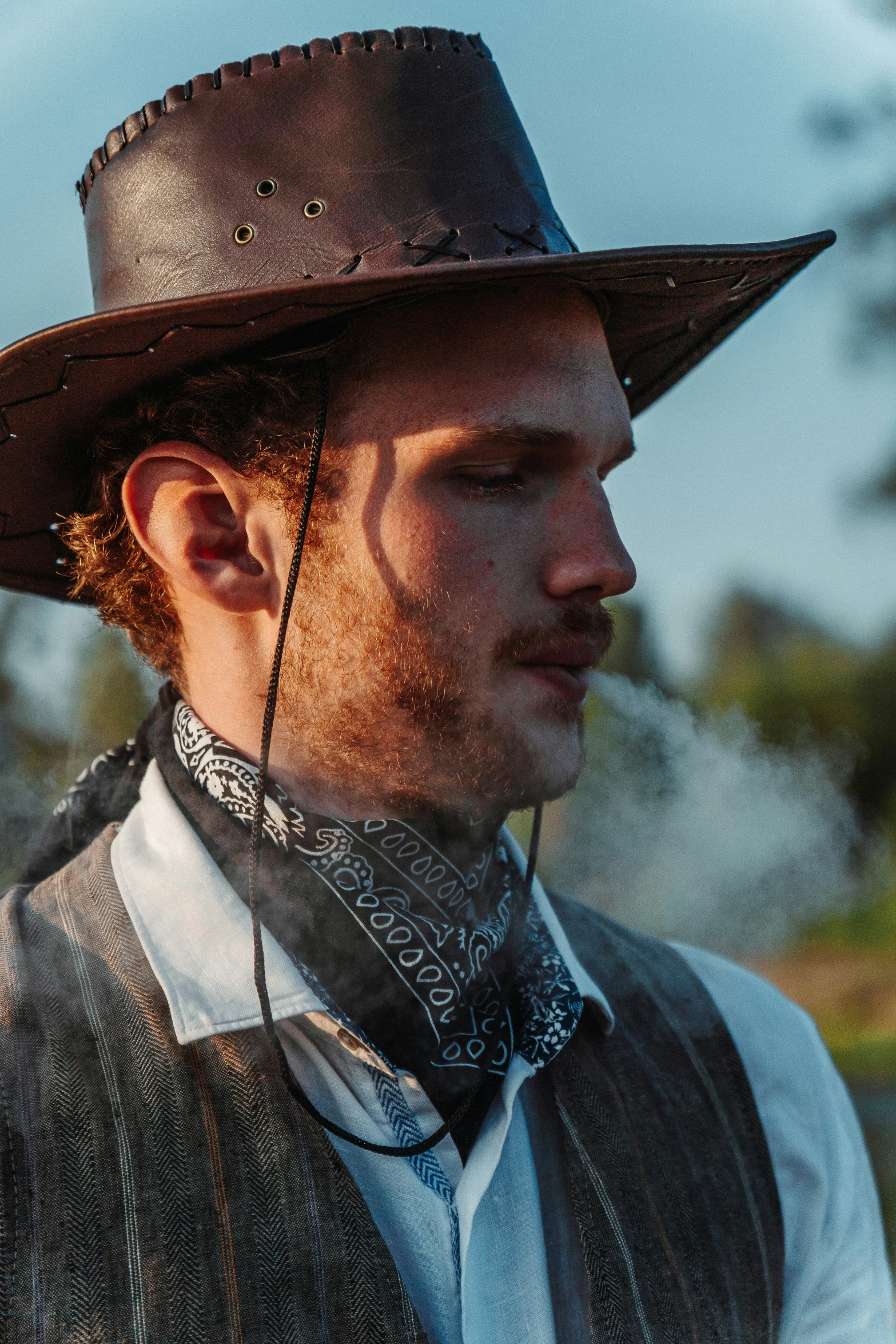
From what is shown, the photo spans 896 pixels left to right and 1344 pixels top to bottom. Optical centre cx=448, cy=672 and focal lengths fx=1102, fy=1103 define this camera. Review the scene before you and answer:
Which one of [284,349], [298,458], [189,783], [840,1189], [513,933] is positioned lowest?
[840,1189]

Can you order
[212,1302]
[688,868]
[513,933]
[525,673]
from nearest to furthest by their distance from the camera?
1. [212,1302]
2. [525,673]
3. [513,933]
4. [688,868]

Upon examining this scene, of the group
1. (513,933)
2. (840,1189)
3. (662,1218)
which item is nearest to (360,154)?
(513,933)

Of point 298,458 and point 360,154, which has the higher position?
point 360,154

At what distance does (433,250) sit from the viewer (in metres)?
1.07

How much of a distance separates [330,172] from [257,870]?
2.37 ft

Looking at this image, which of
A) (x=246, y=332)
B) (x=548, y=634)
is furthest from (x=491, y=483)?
(x=246, y=332)

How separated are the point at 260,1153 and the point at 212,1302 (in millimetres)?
125

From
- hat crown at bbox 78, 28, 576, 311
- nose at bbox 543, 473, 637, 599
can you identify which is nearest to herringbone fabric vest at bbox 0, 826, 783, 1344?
nose at bbox 543, 473, 637, 599

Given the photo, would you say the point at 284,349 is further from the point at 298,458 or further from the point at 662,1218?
the point at 662,1218

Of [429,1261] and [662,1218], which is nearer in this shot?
[429,1261]

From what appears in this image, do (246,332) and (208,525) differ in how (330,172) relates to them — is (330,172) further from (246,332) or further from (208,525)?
(208,525)

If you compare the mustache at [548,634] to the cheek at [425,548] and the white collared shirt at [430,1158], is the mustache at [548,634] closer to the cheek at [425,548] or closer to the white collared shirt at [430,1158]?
the cheek at [425,548]

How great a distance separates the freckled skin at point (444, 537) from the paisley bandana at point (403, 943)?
0.17 ft

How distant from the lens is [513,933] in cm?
133
